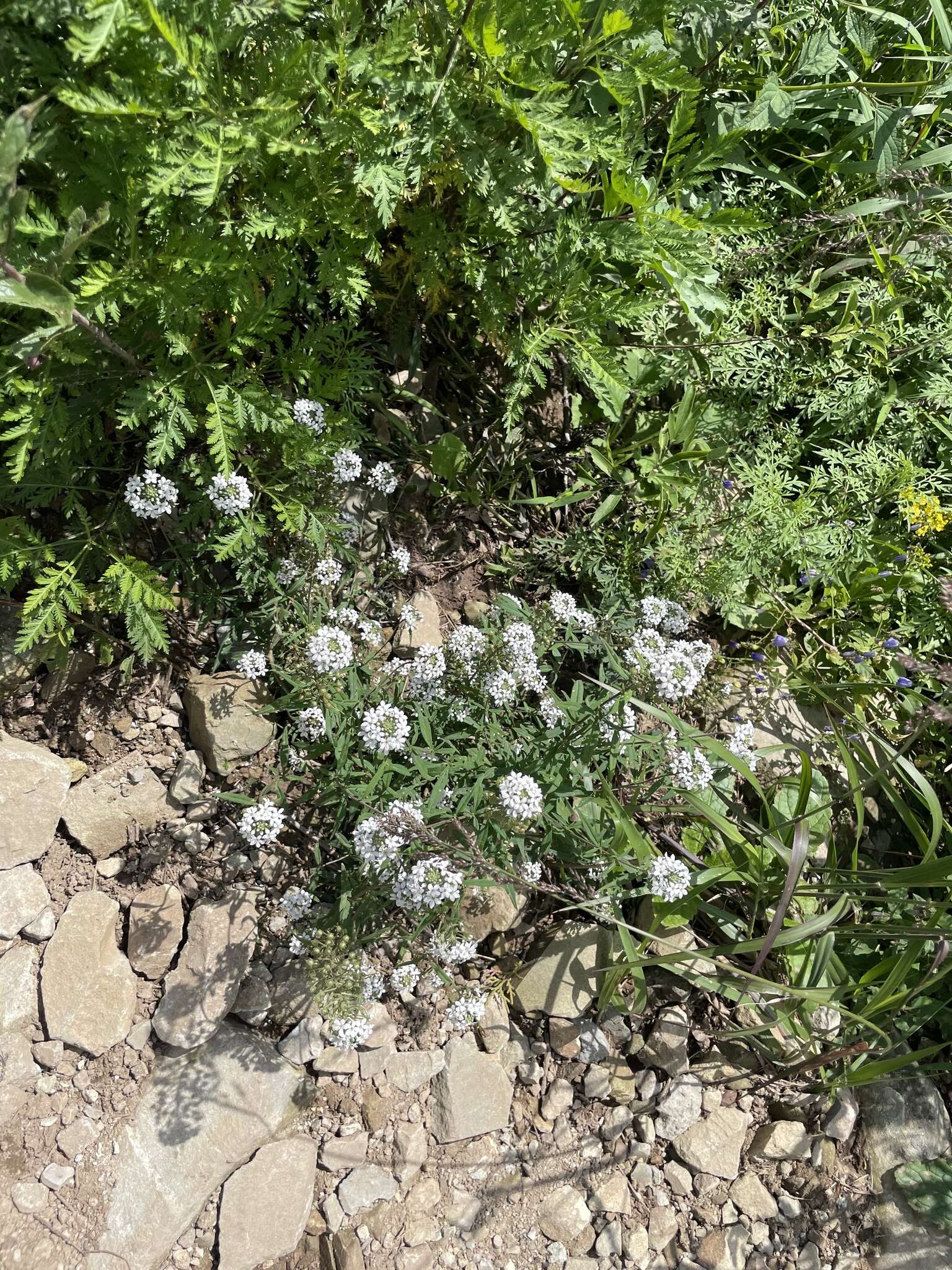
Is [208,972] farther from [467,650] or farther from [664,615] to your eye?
[664,615]

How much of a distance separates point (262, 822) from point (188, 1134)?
1.13 meters

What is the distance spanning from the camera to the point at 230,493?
296cm

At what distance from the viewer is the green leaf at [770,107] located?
13.8 ft

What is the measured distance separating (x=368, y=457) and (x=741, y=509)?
181cm

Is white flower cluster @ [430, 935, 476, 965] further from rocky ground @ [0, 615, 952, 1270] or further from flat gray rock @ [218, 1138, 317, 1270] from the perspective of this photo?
flat gray rock @ [218, 1138, 317, 1270]

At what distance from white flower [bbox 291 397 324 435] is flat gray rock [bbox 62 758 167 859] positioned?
1.49 metres

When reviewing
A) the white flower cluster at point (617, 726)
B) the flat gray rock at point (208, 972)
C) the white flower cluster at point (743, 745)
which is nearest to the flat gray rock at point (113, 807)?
the flat gray rock at point (208, 972)

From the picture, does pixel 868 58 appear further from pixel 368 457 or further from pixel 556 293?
pixel 368 457

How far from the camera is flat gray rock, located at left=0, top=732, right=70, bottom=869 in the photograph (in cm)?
311

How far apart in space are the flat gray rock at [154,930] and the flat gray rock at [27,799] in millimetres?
415

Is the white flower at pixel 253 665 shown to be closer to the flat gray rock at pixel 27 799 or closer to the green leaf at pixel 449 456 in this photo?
the flat gray rock at pixel 27 799

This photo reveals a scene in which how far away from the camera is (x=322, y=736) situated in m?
3.23

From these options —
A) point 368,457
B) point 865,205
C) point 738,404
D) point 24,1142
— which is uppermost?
point 865,205

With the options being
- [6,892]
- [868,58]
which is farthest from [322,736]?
[868,58]
